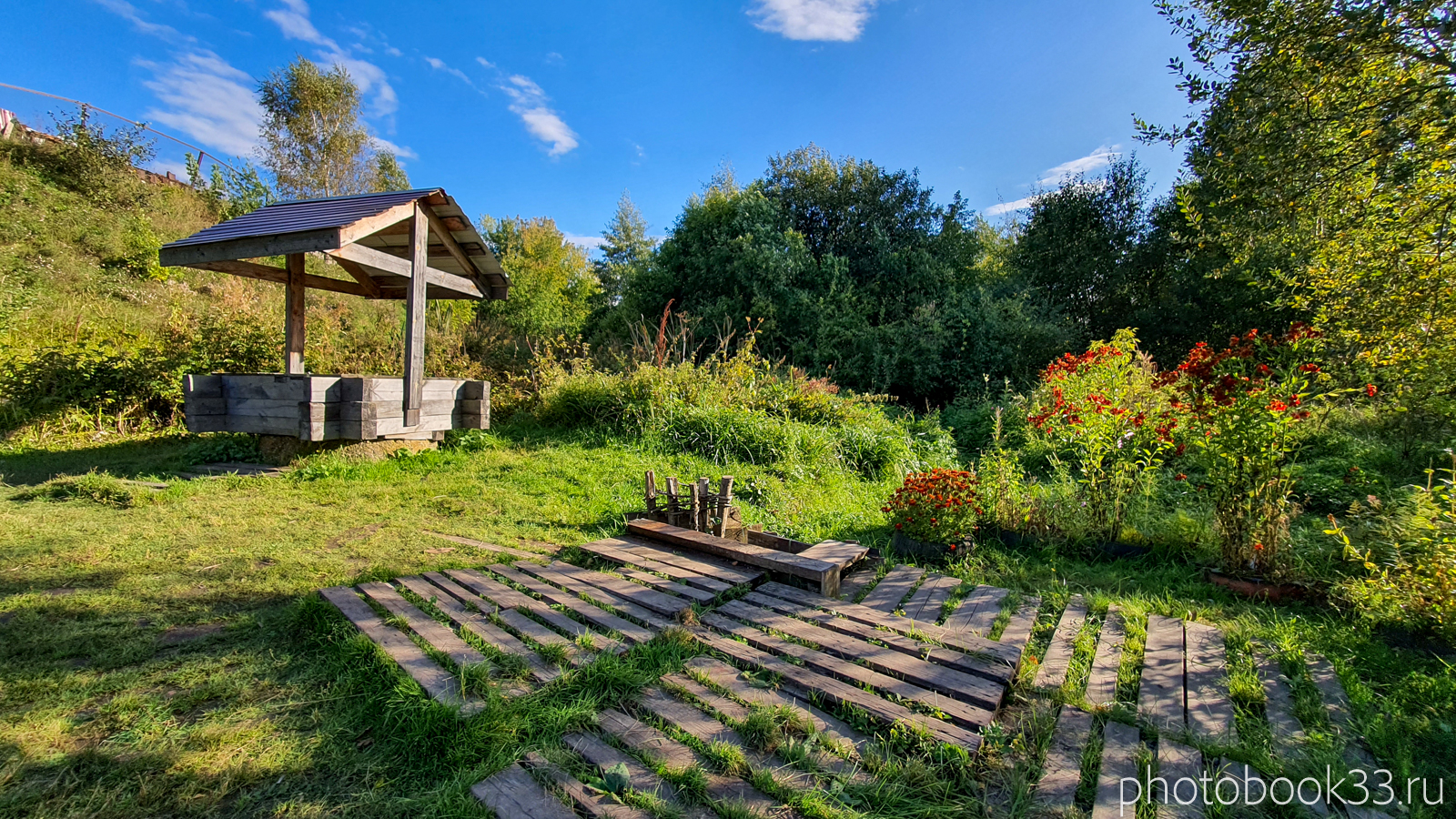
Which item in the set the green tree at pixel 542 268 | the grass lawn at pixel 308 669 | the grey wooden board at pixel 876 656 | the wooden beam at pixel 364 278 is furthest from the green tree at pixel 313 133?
the grey wooden board at pixel 876 656

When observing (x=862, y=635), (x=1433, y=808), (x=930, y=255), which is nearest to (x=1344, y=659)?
(x=1433, y=808)

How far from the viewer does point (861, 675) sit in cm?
212

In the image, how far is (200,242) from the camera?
4996mm

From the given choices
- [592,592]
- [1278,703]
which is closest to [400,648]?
[592,592]

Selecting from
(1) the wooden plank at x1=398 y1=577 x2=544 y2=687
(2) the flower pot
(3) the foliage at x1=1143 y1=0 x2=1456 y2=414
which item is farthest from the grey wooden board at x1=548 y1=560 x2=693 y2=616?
(3) the foliage at x1=1143 y1=0 x2=1456 y2=414

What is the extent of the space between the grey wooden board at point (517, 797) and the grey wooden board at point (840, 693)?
2.96 ft

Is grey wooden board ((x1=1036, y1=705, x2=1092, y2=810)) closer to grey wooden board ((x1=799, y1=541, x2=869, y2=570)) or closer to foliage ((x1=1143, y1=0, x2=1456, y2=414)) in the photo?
grey wooden board ((x1=799, y1=541, x2=869, y2=570))

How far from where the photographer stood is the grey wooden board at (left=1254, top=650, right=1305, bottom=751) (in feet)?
6.32

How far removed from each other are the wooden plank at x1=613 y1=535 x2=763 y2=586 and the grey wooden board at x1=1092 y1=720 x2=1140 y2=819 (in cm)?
168

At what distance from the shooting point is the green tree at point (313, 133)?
1584 cm

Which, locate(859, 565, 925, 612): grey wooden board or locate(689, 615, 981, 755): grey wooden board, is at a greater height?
locate(689, 615, 981, 755): grey wooden board

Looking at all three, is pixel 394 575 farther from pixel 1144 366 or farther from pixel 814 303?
pixel 814 303

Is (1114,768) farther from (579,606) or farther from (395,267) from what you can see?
(395,267)

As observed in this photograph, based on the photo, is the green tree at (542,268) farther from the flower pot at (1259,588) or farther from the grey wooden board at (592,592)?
the flower pot at (1259,588)
